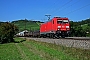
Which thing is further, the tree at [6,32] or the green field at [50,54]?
the tree at [6,32]

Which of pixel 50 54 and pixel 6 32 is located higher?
pixel 6 32

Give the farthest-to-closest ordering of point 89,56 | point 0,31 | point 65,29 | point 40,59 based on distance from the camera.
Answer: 1. point 0,31
2. point 65,29
3. point 40,59
4. point 89,56

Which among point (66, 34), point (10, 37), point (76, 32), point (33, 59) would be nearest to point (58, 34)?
point (66, 34)

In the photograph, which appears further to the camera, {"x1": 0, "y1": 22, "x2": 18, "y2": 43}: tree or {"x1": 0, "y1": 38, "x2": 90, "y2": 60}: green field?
{"x1": 0, "y1": 22, "x2": 18, "y2": 43}: tree

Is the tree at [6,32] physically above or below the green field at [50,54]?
above

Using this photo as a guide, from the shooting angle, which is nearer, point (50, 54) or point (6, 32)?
point (50, 54)

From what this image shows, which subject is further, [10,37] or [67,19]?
[10,37]

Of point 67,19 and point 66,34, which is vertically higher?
point 67,19

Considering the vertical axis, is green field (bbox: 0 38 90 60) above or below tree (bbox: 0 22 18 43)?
below

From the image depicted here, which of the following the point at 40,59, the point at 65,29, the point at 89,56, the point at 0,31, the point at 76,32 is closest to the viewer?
the point at 89,56

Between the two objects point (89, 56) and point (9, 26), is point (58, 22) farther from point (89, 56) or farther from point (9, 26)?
point (89, 56)

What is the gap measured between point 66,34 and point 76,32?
144 ft

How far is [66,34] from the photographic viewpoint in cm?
3753

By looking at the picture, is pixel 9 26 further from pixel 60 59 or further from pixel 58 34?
pixel 60 59
